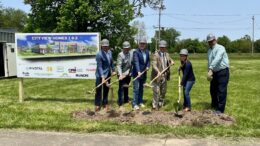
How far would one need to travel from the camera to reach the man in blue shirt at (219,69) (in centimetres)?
1002

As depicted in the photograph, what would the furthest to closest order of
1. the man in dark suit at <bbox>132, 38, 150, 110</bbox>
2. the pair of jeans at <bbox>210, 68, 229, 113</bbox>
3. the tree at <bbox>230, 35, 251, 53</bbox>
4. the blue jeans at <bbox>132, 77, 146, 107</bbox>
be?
1. the tree at <bbox>230, 35, 251, 53</bbox>
2. the blue jeans at <bbox>132, 77, 146, 107</bbox>
3. the man in dark suit at <bbox>132, 38, 150, 110</bbox>
4. the pair of jeans at <bbox>210, 68, 229, 113</bbox>

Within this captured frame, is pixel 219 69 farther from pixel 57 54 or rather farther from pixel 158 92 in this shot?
pixel 57 54

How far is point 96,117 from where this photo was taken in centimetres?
994

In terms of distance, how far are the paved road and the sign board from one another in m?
4.22

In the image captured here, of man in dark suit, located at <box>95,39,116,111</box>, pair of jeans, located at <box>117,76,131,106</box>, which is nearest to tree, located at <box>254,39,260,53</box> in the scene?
pair of jeans, located at <box>117,76,131,106</box>

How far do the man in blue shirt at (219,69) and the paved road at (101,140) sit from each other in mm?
2328

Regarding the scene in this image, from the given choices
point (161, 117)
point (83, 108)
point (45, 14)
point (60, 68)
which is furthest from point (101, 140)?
point (45, 14)

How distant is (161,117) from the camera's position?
954 cm

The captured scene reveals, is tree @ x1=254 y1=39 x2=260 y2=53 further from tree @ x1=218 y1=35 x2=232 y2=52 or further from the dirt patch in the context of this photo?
the dirt patch

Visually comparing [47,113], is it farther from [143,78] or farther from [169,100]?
[169,100]

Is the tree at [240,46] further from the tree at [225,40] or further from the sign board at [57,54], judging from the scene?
the sign board at [57,54]

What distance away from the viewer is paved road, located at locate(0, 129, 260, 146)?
769 centimetres

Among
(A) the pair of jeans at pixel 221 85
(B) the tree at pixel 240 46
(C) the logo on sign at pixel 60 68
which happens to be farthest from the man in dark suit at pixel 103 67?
(B) the tree at pixel 240 46

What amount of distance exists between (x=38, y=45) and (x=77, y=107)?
216cm
